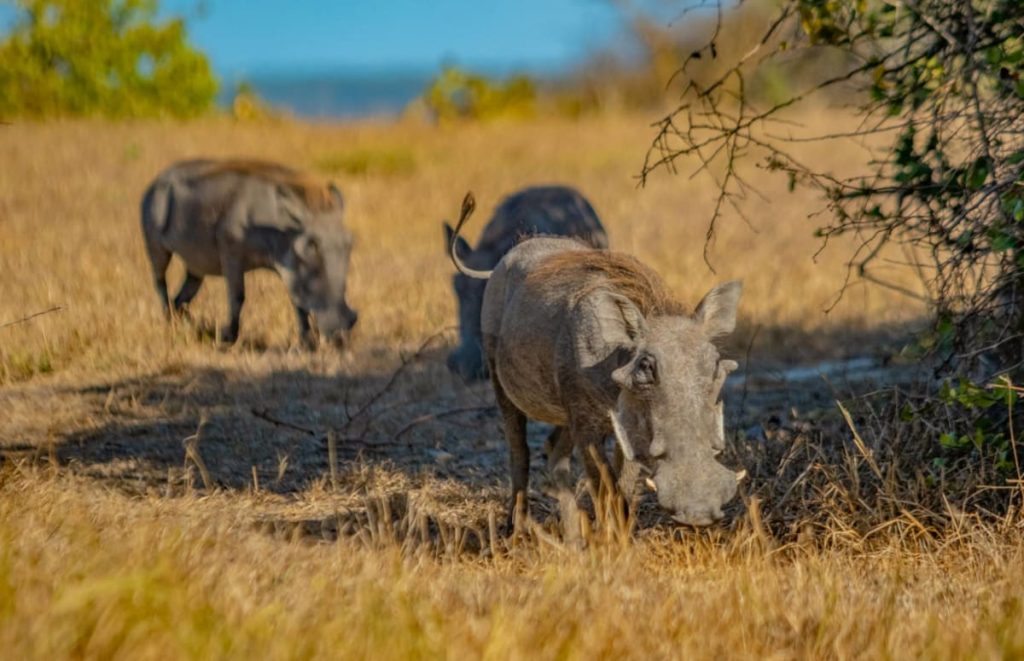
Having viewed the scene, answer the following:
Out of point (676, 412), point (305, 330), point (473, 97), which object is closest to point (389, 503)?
point (676, 412)

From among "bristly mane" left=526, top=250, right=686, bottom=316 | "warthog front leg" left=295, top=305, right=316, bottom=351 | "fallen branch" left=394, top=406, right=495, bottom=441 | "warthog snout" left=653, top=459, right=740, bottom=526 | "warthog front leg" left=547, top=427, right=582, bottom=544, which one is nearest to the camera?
"warthog snout" left=653, top=459, right=740, bottom=526

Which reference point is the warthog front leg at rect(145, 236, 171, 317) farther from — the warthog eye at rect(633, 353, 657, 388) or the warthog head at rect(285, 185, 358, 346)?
the warthog eye at rect(633, 353, 657, 388)

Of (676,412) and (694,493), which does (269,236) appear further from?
(694,493)

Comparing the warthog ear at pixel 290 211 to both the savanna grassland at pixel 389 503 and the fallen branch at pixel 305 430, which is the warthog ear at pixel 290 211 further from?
the fallen branch at pixel 305 430

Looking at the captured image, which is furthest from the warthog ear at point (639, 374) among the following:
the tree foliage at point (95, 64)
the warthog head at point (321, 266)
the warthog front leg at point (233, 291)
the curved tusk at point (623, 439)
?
the tree foliage at point (95, 64)

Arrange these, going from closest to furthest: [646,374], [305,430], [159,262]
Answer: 1. [646,374]
2. [305,430]
3. [159,262]

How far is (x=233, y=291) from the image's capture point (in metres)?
9.66

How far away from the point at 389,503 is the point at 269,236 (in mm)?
4199

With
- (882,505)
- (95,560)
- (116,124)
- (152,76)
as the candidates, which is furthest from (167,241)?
(152,76)

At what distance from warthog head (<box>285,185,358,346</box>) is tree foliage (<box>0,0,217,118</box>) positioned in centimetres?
1446

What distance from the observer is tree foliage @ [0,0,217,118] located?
2372cm

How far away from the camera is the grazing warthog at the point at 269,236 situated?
9.65 m

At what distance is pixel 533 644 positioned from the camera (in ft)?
11.6

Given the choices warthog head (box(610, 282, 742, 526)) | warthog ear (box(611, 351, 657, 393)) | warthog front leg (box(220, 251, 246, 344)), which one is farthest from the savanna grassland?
warthog ear (box(611, 351, 657, 393))
